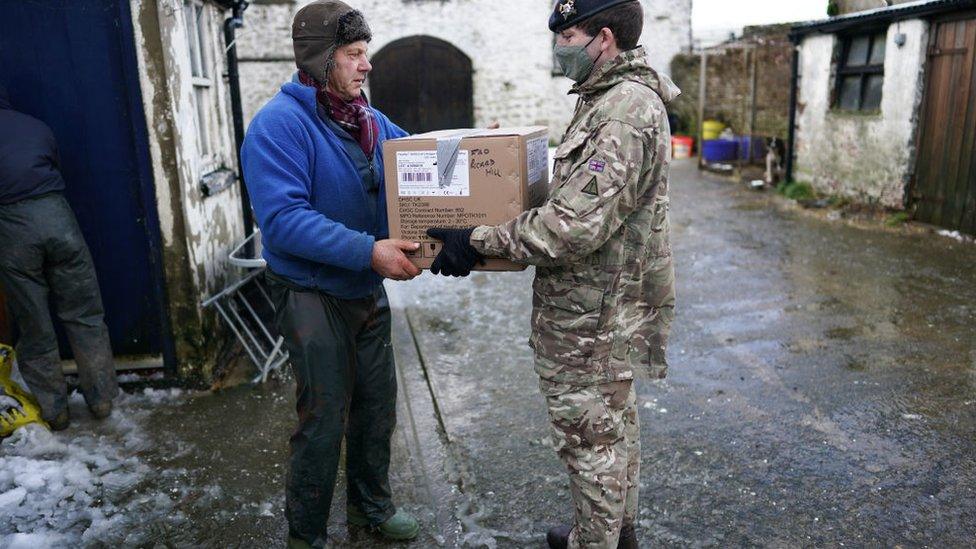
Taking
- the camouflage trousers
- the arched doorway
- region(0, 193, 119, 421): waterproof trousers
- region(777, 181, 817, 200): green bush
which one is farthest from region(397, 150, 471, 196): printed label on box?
the arched doorway

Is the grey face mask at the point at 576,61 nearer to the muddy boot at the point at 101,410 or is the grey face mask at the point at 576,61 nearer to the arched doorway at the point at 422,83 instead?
the muddy boot at the point at 101,410

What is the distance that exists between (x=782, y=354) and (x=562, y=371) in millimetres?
3166

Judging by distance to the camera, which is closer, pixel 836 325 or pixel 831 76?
pixel 836 325

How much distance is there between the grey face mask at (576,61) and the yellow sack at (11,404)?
346 cm

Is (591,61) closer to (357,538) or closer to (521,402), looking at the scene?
(357,538)

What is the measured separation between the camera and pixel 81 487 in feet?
11.5

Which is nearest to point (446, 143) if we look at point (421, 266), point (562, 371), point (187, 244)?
point (421, 266)

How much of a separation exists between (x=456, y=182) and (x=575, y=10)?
686 mm

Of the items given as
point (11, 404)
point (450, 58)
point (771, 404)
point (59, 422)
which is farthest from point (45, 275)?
point (450, 58)

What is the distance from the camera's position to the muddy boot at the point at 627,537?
288cm

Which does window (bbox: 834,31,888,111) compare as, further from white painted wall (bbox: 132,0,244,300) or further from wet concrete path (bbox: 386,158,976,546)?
white painted wall (bbox: 132,0,244,300)

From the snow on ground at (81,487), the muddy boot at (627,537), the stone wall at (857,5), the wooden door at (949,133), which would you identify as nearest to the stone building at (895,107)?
the wooden door at (949,133)

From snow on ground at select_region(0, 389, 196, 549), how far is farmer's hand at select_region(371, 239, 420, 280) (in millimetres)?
1660

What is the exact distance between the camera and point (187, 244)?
447 cm
